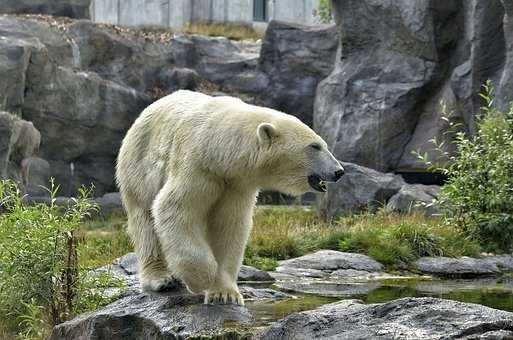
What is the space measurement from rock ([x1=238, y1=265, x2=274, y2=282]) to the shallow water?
0.39 metres

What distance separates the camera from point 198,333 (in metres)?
4.84

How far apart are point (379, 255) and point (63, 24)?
588 inches

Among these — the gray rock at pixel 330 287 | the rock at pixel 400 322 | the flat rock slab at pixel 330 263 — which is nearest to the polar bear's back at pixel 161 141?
the rock at pixel 400 322

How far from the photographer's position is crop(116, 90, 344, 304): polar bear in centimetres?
551

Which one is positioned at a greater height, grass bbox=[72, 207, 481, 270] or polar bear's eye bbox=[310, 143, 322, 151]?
polar bear's eye bbox=[310, 143, 322, 151]

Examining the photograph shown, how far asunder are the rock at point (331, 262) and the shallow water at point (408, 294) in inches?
28.2

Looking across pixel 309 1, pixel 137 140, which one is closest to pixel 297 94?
pixel 309 1

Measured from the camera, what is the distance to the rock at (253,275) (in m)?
8.04

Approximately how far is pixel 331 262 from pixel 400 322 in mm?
4829

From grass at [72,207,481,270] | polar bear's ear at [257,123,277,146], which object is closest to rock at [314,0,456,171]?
grass at [72,207,481,270]

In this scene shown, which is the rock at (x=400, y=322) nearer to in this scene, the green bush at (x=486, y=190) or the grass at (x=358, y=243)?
the grass at (x=358, y=243)

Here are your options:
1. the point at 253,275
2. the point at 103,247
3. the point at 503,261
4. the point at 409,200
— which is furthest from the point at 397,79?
the point at 253,275

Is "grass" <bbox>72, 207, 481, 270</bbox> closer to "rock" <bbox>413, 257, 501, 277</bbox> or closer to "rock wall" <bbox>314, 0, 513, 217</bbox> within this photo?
"rock" <bbox>413, 257, 501, 277</bbox>

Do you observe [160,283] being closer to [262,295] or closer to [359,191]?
[262,295]
